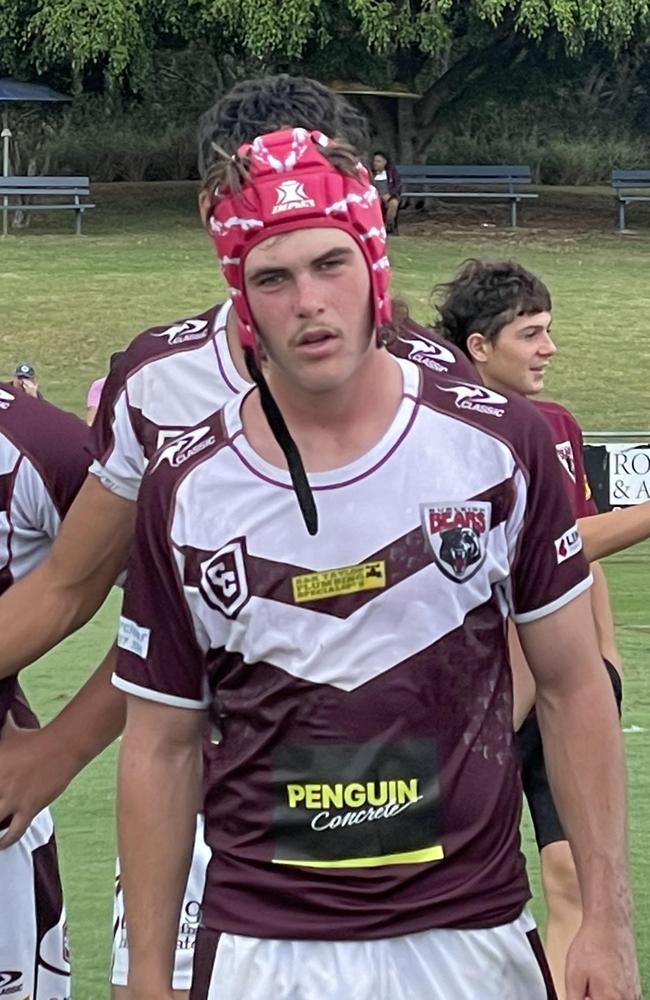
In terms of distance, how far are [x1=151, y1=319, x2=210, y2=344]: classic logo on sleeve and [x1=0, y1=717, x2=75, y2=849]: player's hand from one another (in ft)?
2.64

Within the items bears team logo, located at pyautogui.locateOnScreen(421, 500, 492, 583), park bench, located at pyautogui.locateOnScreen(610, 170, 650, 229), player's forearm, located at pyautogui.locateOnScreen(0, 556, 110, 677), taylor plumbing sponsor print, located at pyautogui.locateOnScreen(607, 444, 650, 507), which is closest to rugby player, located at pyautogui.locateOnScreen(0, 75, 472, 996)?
player's forearm, located at pyautogui.locateOnScreen(0, 556, 110, 677)

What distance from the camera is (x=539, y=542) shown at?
2.93 metres

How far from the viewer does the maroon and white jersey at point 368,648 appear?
284cm

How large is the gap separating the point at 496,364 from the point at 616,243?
28.4m

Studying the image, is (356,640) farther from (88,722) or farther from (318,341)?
(88,722)

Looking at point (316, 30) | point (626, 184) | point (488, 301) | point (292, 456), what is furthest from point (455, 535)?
point (626, 184)

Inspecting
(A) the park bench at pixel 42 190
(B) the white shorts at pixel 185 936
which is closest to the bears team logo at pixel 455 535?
(B) the white shorts at pixel 185 936

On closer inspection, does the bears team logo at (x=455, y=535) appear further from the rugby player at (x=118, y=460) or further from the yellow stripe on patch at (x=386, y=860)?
the rugby player at (x=118, y=460)

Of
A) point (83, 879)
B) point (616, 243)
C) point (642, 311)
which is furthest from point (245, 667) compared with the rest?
point (616, 243)

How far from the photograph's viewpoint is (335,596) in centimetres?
284

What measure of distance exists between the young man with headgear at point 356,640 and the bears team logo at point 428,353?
537mm

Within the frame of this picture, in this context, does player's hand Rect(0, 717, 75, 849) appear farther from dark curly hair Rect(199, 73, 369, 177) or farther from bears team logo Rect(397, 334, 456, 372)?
dark curly hair Rect(199, 73, 369, 177)

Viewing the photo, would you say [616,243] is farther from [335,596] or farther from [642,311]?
[335,596]

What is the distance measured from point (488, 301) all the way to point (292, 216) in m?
2.94
